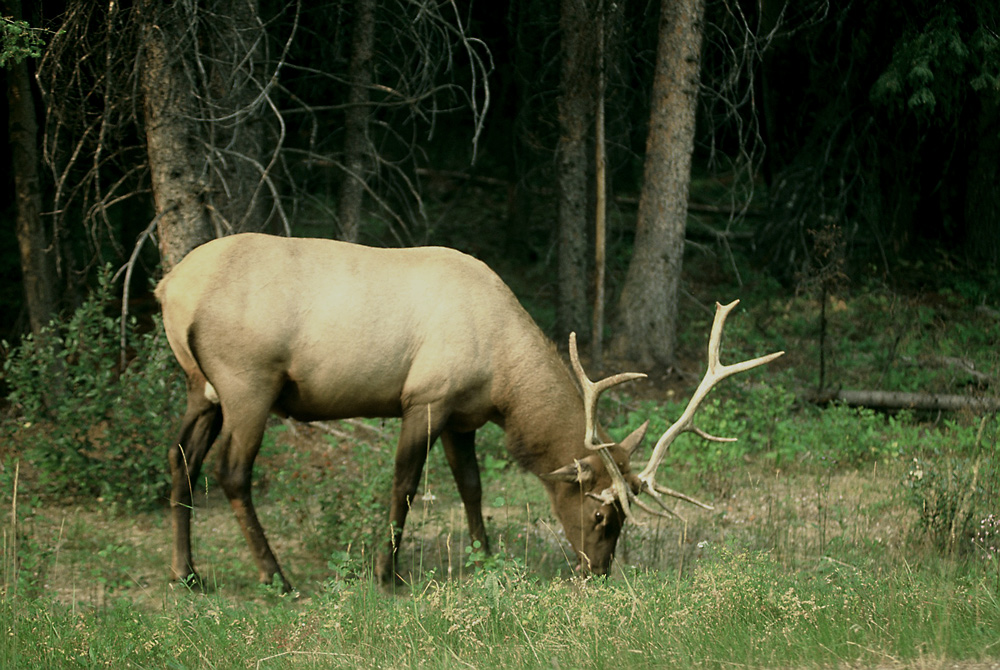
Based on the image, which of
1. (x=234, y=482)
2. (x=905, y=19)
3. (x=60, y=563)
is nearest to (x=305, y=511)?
(x=234, y=482)

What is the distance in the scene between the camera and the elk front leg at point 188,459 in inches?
223

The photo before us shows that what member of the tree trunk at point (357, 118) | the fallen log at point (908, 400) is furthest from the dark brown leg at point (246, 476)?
the fallen log at point (908, 400)

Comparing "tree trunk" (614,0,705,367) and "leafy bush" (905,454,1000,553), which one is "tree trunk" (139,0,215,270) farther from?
"tree trunk" (614,0,705,367)

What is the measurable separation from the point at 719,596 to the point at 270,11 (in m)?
8.21

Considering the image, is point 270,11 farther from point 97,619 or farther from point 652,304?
point 97,619

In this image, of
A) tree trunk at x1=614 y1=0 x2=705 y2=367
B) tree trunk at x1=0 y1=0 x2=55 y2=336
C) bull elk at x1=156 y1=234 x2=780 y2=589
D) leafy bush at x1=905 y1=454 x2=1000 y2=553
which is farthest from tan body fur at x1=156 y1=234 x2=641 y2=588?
tree trunk at x1=614 y1=0 x2=705 y2=367

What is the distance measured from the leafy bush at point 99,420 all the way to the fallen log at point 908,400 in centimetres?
604

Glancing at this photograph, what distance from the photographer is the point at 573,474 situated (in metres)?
5.63

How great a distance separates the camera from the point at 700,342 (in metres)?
12.4

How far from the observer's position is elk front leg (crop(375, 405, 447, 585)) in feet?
18.6

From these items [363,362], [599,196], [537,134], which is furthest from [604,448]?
[537,134]

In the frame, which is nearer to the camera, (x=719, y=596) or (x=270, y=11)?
(x=719, y=596)

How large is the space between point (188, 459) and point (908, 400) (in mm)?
6690

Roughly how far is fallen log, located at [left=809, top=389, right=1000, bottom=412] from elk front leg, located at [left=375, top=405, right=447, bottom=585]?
4.98 m
